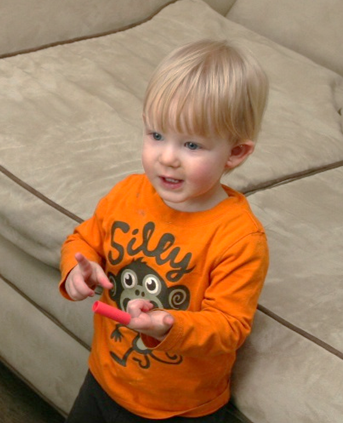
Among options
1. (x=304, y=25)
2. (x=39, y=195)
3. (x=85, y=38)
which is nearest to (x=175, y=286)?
(x=39, y=195)

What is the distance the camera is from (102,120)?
160cm

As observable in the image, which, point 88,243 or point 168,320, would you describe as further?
point 88,243

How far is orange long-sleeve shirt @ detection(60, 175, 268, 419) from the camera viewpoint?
953 mm

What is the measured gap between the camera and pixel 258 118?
0.98 meters

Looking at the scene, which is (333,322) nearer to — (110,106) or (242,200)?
(242,200)

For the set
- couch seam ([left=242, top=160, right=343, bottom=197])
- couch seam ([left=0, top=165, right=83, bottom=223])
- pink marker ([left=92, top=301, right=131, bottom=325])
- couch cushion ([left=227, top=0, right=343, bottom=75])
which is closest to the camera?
pink marker ([left=92, top=301, right=131, bottom=325])

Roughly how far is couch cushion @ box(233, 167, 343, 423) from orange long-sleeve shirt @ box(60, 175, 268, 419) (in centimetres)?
5

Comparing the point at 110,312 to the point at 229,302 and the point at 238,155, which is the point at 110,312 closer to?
the point at 229,302

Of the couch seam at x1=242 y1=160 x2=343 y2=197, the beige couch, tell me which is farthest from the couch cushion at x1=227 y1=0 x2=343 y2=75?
the couch seam at x1=242 y1=160 x2=343 y2=197

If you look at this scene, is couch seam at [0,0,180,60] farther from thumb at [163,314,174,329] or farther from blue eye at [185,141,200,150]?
thumb at [163,314,174,329]

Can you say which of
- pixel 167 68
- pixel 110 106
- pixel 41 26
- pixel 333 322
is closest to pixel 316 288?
pixel 333 322

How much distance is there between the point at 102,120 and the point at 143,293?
668 millimetres

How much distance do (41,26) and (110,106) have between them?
0.39 m

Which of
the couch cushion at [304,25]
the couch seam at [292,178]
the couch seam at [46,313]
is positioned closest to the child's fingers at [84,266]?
the couch seam at [46,313]
